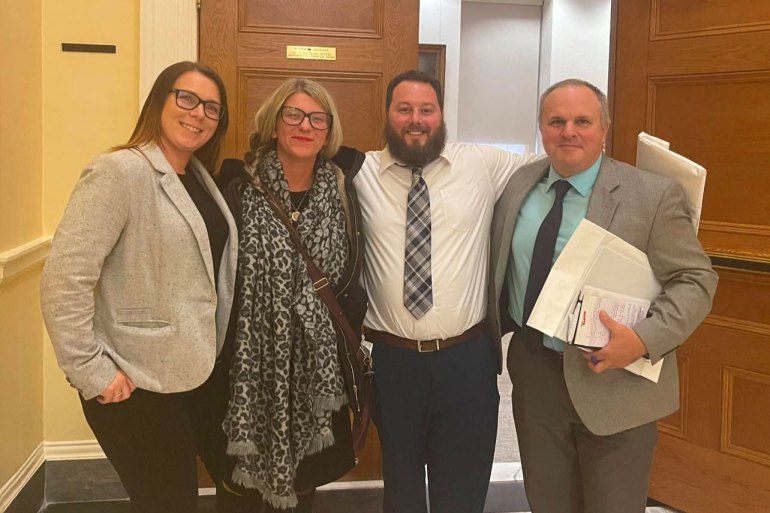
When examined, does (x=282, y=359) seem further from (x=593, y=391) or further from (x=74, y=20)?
(x=74, y=20)

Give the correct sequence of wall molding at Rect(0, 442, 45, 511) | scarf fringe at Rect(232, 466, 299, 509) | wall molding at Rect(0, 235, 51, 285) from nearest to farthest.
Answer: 1. scarf fringe at Rect(232, 466, 299, 509)
2. wall molding at Rect(0, 235, 51, 285)
3. wall molding at Rect(0, 442, 45, 511)

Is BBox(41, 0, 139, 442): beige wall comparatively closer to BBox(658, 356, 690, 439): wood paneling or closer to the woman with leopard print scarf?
the woman with leopard print scarf

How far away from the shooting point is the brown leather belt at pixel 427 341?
1879 millimetres

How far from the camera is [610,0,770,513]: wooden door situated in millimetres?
2328

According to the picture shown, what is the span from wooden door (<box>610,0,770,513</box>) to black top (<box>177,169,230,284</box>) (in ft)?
5.83

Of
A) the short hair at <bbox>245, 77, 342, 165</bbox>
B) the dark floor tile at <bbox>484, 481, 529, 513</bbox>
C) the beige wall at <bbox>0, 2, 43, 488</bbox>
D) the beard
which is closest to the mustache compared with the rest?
the beard

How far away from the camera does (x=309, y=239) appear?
1.78 metres

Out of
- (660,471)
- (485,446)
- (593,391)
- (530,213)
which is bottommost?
(660,471)

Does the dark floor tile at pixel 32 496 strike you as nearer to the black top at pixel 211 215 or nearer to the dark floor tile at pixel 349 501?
the dark floor tile at pixel 349 501

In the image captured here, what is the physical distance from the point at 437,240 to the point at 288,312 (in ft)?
1.61

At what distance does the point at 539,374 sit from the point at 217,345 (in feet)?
2.90

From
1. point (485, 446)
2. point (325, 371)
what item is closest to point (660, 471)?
point (485, 446)

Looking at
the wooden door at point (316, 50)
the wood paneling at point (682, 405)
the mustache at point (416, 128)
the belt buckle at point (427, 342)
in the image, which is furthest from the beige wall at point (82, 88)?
the wood paneling at point (682, 405)

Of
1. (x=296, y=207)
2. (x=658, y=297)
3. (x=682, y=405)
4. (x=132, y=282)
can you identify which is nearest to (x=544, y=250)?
(x=658, y=297)
